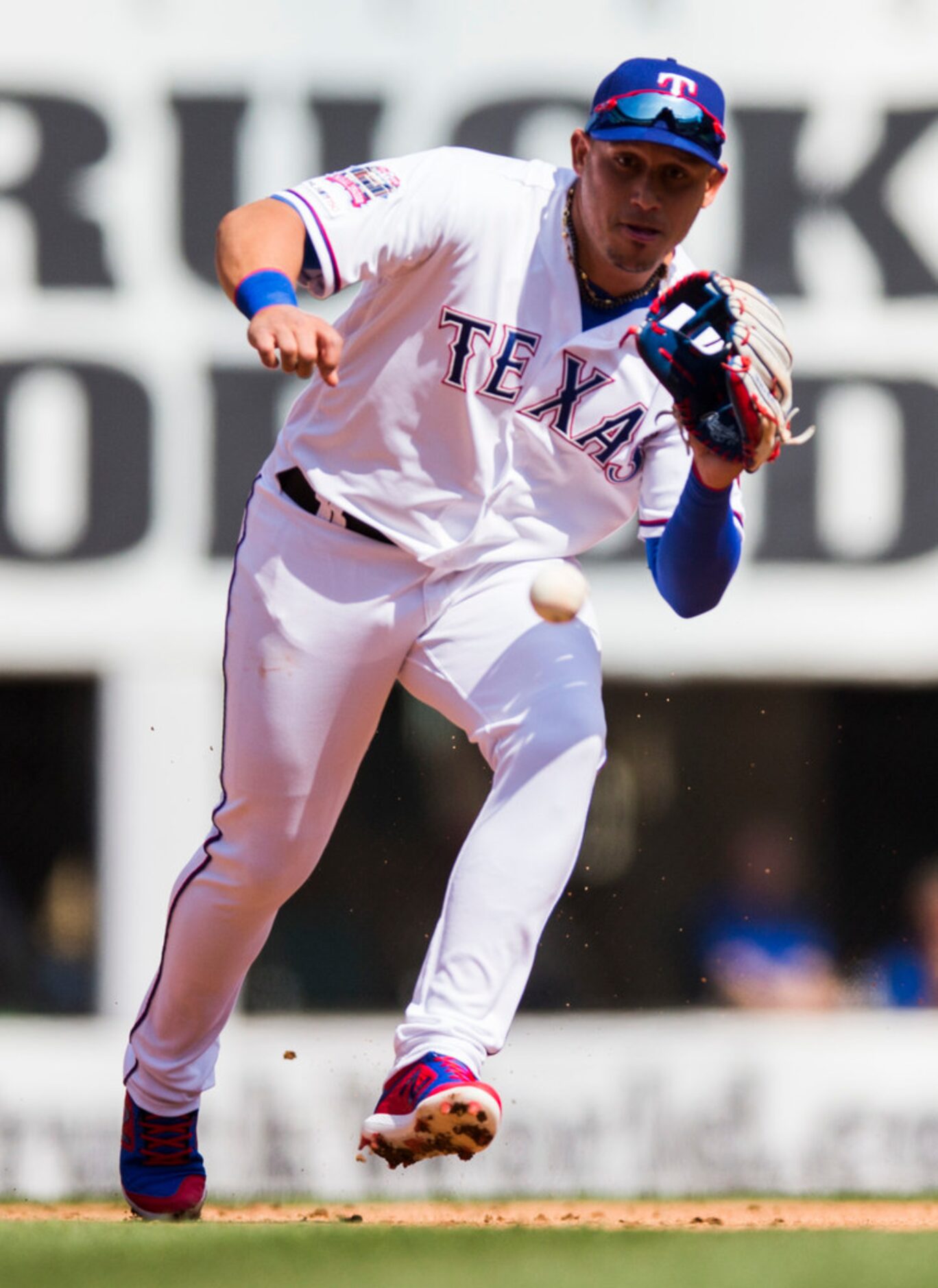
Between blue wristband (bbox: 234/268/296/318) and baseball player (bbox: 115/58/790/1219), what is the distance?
0.04 feet

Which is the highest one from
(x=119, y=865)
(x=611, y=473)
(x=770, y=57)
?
(x=770, y=57)

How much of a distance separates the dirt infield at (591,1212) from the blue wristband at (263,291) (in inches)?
84.1

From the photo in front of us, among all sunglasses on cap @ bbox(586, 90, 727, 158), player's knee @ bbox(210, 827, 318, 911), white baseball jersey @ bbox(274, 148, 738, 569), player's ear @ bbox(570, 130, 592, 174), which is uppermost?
sunglasses on cap @ bbox(586, 90, 727, 158)

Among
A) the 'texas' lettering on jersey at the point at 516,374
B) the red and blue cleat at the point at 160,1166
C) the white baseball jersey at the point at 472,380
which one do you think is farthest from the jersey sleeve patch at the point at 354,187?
the red and blue cleat at the point at 160,1166

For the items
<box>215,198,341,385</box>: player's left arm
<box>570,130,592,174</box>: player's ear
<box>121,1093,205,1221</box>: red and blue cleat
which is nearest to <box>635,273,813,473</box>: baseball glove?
<box>570,130,592,174</box>: player's ear

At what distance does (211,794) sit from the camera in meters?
5.66

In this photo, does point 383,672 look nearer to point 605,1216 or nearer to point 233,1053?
point 605,1216

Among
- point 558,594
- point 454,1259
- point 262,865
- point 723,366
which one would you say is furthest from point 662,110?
point 454,1259

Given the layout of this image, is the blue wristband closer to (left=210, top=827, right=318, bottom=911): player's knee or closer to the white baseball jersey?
the white baseball jersey

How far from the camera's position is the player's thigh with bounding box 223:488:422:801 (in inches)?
121

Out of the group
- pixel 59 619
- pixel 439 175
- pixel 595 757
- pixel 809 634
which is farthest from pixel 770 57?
pixel 595 757

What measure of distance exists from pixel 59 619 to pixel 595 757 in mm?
3103

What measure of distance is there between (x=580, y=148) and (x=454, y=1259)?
5.60 ft

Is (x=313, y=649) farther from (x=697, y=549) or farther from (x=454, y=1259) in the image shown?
(x=454, y=1259)
